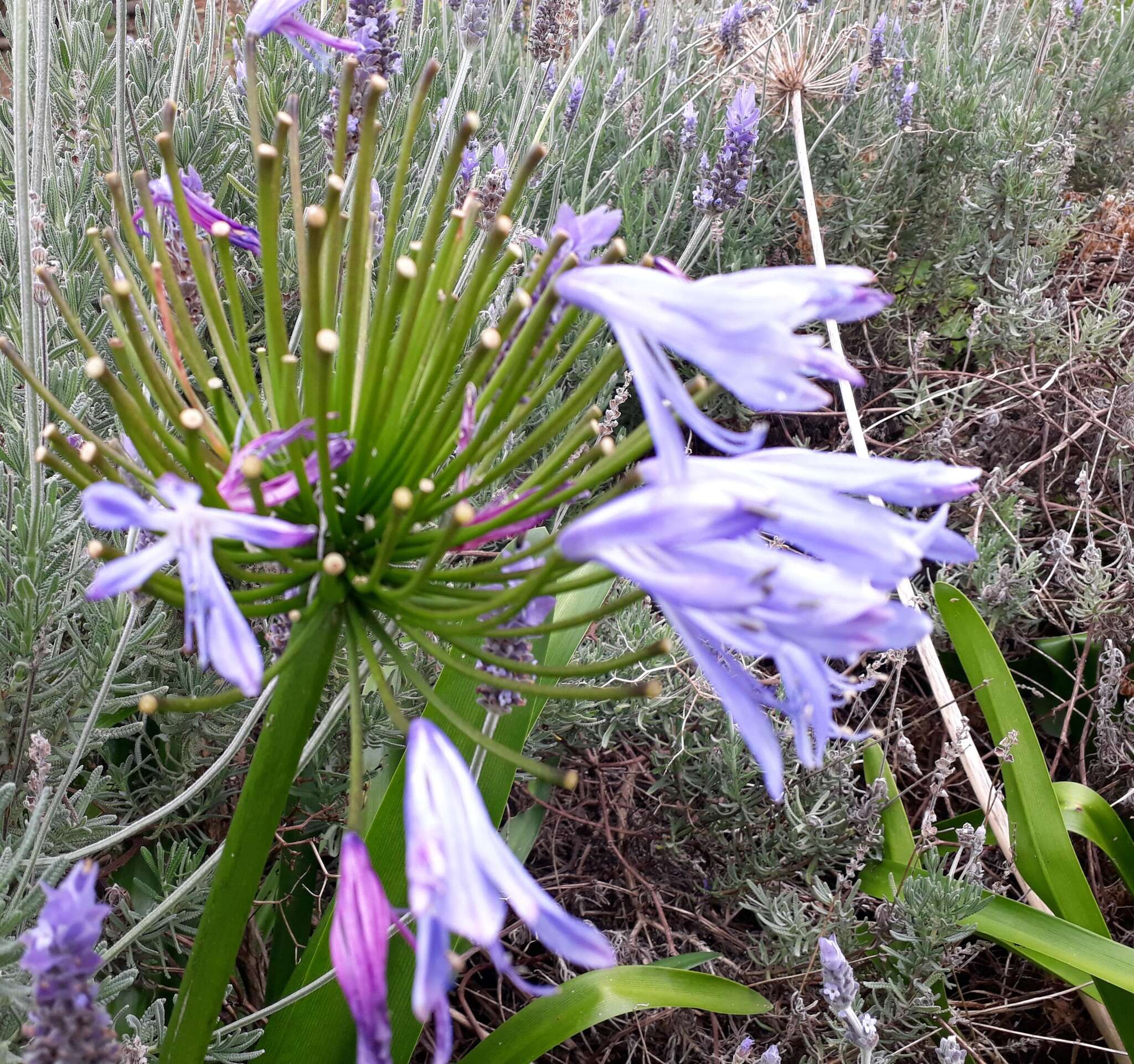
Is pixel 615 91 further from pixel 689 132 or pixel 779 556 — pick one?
pixel 779 556

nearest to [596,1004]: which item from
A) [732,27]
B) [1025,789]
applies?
[1025,789]

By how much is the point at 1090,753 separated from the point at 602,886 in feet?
4.30

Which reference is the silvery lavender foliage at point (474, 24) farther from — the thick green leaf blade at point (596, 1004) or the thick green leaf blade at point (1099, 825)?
the thick green leaf blade at point (1099, 825)

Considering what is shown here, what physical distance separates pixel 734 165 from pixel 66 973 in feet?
6.27

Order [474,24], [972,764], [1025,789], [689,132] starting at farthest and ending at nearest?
[689,132], [474,24], [972,764], [1025,789]

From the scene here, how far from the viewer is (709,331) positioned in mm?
652

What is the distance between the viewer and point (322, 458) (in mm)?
733

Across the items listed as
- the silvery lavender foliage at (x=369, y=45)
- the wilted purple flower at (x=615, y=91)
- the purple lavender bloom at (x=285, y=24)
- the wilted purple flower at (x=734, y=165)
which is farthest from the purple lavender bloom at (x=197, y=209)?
the wilted purple flower at (x=615, y=91)

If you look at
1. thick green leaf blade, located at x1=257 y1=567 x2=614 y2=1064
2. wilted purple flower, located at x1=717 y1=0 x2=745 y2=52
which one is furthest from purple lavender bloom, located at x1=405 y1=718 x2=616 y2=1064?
wilted purple flower, located at x1=717 y1=0 x2=745 y2=52

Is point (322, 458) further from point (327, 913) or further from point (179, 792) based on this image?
point (179, 792)

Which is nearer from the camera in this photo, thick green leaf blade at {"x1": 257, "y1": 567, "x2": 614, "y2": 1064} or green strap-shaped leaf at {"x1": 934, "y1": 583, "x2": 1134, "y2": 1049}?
thick green leaf blade at {"x1": 257, "y1": 567, "x2": 614, "y2": 1064}

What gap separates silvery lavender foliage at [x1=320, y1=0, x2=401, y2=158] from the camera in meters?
1.38

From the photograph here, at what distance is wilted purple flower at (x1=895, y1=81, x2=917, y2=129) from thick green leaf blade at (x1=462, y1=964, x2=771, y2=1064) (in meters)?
2.64

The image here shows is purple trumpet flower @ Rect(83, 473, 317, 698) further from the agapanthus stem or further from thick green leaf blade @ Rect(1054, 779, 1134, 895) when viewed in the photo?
thick green leaf blade @ Rect(1054, 779, 1134, 895)
